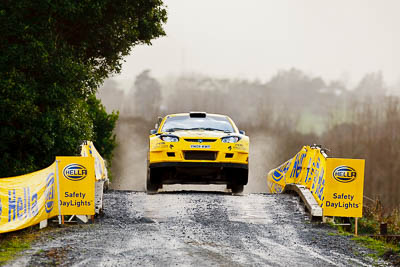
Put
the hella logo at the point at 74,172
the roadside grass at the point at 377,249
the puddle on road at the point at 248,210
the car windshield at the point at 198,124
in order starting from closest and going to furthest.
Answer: the roadside grass at the point at 377,249, the hella logo at the point at 74,172, the puddle on road at the point at 248,210, the car windshield at the point at 198,124

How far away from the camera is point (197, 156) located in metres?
13.7

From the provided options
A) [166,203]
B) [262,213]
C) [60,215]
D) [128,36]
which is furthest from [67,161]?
[128,36]

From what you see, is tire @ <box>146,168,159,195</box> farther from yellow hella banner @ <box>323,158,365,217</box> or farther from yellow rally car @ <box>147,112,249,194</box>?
yellow hella banner @ <box>323,158,365,217</box>

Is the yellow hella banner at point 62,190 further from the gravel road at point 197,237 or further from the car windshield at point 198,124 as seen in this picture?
the car windshield at point 198,124

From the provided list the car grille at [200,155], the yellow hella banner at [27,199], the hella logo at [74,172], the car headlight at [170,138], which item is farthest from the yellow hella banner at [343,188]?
the yellow hella banner at [27,199]

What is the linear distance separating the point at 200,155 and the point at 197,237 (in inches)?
152

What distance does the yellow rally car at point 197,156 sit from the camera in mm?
13711

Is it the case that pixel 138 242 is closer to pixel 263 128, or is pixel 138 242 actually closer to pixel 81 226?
pixel 81 226

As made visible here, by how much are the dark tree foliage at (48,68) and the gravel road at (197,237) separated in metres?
3.22

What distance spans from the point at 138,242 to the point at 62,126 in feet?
25.6

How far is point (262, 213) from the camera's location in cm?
1270

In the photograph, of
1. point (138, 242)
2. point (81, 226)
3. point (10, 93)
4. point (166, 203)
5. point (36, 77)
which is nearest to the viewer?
point (138, 242)

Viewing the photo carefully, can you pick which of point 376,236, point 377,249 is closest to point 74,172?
point 377,249

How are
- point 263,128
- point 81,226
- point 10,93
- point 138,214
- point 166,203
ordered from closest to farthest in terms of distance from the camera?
point 81,226, point 138,214, point 166,203, point 10,93, point 263,128
